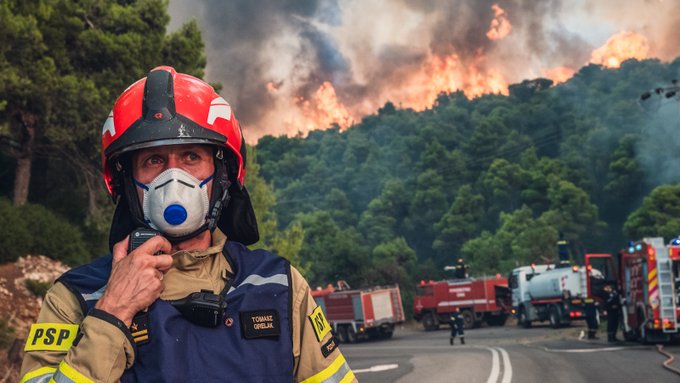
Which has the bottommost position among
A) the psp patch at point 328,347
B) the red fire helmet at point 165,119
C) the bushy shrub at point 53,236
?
the psp patch at point 328,347

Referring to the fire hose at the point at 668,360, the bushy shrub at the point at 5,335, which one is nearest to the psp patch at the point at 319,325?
the fire hose at the point at 668,360

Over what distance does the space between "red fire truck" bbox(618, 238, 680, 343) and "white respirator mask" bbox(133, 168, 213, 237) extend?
21351 mm

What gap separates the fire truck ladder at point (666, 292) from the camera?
2198 cm

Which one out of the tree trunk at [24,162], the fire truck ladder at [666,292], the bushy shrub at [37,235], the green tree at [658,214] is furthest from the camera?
the green tree at [658,214]

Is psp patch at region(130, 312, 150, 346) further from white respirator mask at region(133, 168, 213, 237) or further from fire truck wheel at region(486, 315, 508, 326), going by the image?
fire truck wheel at region(486, 315, 508, 326)

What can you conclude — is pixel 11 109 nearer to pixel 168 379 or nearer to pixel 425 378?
pixel 425 378

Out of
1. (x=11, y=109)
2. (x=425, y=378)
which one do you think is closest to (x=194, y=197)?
(x=425, y=378)

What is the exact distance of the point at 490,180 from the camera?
103 metres

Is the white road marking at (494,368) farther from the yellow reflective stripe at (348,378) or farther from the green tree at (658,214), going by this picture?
the green tree at (658,214)

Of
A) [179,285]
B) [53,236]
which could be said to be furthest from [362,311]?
[179,285]

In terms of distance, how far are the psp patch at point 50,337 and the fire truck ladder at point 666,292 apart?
2172 cm

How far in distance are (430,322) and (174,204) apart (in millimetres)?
44419

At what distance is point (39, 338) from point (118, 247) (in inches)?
15.1

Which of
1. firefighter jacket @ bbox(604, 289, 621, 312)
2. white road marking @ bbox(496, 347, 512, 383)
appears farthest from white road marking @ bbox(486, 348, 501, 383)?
firefighter jacket @ bbox(604, 289, 621, 312)
